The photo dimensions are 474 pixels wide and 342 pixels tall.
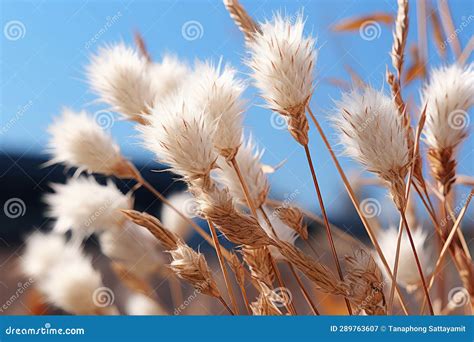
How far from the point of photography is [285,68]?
0.50 meters

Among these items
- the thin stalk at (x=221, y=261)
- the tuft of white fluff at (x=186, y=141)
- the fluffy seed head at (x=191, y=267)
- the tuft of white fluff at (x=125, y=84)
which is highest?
the tuft of white fluff at (x=125, y=84)

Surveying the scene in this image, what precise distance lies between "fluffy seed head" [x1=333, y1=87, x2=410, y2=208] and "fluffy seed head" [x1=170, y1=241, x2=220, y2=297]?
17 centimetres

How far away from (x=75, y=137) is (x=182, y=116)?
21 cm

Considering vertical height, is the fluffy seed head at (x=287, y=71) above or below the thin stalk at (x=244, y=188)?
above

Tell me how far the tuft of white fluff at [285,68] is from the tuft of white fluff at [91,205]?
0.23 m

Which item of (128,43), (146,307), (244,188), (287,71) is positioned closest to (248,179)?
(244,188)

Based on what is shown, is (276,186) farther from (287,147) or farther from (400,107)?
(400,107)

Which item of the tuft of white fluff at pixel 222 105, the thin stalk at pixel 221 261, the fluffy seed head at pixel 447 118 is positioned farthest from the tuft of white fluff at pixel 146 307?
the fluffy seed head at pixel 447 118

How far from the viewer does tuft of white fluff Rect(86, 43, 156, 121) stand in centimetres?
61

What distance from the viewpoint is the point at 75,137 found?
0.64m

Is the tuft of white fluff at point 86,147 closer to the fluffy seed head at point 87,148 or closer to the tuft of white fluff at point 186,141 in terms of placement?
the fluffy seed head at point 87,148

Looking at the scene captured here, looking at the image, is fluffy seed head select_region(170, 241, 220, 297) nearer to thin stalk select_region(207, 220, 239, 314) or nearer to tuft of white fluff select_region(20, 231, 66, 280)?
thin stalk select_region(207, 220, 239, 314)

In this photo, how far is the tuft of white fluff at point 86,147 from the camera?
628mm

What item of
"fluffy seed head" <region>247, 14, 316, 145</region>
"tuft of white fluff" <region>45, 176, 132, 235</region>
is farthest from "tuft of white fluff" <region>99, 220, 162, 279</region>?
"fluffy seed head" <region>247, 14, 316, 145</region>
